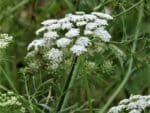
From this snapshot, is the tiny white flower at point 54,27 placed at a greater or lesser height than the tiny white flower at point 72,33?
greater

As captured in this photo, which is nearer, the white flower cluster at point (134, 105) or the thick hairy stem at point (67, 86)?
the white flower cluster at point (134, 105)

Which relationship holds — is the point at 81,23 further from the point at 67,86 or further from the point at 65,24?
the point at 67,86

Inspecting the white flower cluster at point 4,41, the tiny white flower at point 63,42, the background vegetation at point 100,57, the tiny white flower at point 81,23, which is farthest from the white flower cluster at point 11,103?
the tiny white flower at point 81,23

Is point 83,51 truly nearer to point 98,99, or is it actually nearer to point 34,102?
point 34,102

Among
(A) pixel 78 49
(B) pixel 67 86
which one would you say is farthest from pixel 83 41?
(B) pixel 67 86

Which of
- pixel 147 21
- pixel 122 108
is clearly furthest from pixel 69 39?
pixel 147 21

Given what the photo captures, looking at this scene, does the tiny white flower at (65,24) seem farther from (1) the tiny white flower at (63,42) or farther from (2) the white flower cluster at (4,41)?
(2) the white flower cluster at (4,41)
